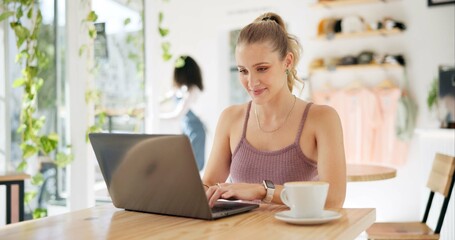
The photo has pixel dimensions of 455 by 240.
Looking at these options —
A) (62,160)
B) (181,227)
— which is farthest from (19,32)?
(181,227)

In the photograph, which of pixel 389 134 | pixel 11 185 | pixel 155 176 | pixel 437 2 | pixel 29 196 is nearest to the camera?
pixel 155 176

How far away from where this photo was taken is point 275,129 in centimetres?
171

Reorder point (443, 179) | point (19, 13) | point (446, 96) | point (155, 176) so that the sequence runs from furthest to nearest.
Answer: point (446, 96), point (443, 179), point (19, 13), point (155, 176)

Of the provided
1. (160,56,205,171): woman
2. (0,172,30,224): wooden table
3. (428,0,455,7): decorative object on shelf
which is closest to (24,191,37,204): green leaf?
(0,172,30,224): wooden table

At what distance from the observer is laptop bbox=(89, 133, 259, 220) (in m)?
1.12

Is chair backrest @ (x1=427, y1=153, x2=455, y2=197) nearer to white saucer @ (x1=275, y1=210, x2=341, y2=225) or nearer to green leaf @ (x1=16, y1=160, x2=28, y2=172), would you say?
white saucer @ (x1=275, y1=210, x2=341, y2=225)

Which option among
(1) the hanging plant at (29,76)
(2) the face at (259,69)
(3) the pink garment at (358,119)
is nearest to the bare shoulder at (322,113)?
(2) the face at (259,69)

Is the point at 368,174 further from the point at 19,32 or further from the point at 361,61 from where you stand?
the point at 361,61

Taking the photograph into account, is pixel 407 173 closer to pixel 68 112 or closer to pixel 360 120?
pixel 360 120

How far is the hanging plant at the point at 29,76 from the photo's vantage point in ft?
8.28

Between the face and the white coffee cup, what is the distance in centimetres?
58

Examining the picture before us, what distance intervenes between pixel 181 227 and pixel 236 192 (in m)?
0.27

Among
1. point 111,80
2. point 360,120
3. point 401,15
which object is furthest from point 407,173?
point 111,80

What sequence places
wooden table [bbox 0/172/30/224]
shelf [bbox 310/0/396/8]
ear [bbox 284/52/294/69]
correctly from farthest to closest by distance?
shelf [bbox 310/0/396/8] < wooden table [bbox 0/172/30/224] < ear [bbox 284/52/294/69]
